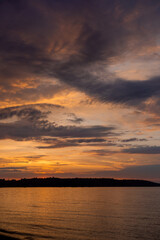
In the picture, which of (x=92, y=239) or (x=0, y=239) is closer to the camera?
(x=0, y=239)

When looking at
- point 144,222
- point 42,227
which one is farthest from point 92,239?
point 144,222

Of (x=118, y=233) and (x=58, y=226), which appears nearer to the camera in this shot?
(x=118, y=233)

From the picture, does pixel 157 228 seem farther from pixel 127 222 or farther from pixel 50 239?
pixel 50 239

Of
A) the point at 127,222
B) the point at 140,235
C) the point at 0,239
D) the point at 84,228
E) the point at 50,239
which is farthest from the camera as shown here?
the point at 127,222

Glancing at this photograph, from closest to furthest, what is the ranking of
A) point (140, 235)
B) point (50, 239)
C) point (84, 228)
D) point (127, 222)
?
point (50, 239)
point (140, 235)
point (84, 228)
point (127, 222)

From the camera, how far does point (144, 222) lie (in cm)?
5588

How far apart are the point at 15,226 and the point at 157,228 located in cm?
2809

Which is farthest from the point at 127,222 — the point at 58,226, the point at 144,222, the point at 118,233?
the point at 58,226

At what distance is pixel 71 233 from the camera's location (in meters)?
43.8

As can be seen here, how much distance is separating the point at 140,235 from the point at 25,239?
19.8 metres

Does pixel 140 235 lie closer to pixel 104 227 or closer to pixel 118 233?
pixel 118 233

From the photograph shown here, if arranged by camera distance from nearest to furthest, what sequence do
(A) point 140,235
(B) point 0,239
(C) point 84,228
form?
1. (B) point 0,239
2. (A) point 140,235
3. (C) point 84,228

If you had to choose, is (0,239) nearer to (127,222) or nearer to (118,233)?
(118,233)

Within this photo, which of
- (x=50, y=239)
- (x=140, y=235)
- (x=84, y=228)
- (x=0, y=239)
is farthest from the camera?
(x=84, y=228)
